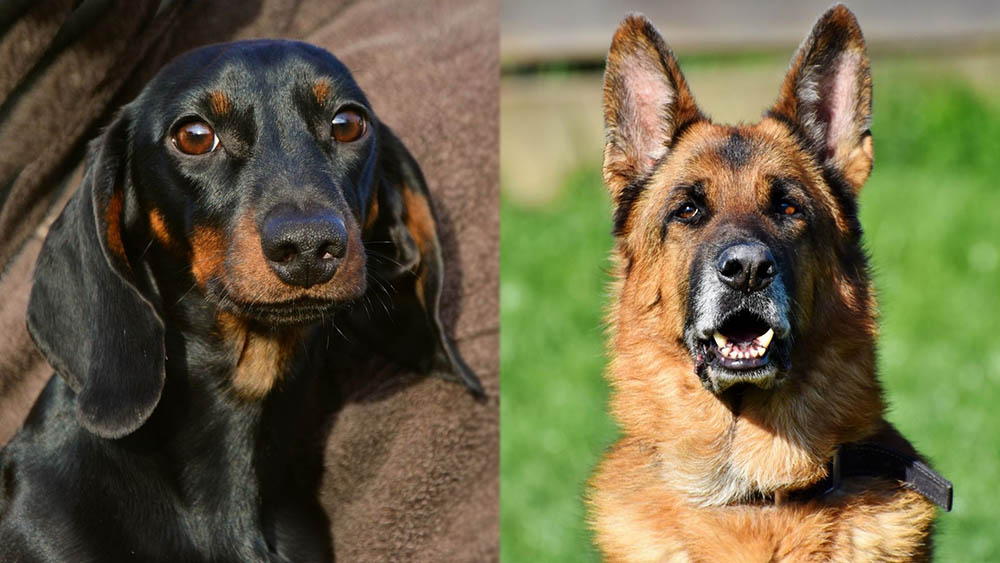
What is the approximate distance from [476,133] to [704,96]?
6.59 meters

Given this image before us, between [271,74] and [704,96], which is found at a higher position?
[271,74]

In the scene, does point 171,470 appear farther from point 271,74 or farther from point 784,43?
point 784,43

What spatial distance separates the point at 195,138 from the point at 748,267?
152cm

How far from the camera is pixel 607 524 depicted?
398 centimetres

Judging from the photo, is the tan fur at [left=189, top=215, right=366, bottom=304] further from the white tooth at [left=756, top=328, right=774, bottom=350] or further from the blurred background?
the blurred background

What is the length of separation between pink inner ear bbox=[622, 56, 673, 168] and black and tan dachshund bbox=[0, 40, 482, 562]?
0.84 m

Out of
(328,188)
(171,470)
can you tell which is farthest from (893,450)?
(171,470)

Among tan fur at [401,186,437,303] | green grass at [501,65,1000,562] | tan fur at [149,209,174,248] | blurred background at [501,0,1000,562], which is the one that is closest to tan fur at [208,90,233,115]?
tan fur at [149,209,174,248]

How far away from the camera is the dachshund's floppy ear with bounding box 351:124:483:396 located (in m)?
3.49

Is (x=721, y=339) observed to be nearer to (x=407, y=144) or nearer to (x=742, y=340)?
(x=742, y=340)

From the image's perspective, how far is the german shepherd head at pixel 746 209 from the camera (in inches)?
141

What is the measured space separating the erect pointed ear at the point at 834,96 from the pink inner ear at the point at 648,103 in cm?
36

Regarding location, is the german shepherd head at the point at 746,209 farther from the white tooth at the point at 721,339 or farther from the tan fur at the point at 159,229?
the tan fur at the point at 159,229

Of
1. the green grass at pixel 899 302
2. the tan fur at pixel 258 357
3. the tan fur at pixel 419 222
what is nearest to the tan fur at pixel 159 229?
the tan fur at pixel 258 357
